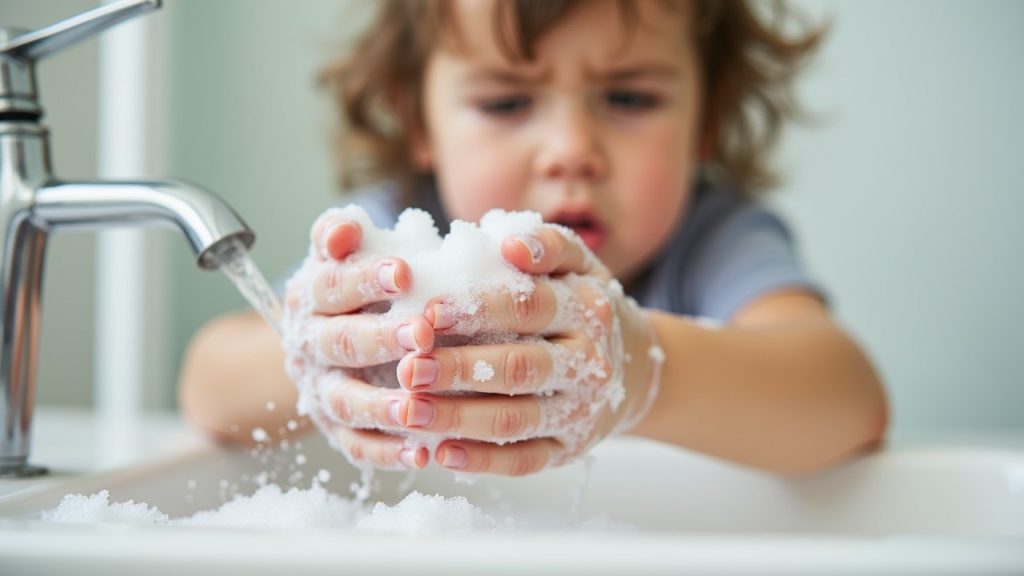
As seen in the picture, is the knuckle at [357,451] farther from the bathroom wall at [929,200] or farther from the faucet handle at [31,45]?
the bathroom wall at [929,200]

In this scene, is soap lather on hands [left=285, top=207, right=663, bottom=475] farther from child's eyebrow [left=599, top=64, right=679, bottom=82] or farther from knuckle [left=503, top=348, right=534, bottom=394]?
child's eyebrow [left=599, top=64, right=679, bottom=82]

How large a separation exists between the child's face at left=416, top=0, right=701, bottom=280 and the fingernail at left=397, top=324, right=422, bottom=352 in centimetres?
31

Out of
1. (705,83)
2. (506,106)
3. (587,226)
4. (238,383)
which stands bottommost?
(238,383)

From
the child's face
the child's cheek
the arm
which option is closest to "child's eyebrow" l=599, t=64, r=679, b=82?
the child's face

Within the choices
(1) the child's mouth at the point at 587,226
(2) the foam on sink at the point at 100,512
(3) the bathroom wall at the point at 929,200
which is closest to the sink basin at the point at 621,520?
(2) the foam on sink at the point at 100,512

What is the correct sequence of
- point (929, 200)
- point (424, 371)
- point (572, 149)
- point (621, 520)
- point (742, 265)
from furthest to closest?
point (929, 200), point (742, 265), point (572, 149), point (621, 520), point (424, 371)

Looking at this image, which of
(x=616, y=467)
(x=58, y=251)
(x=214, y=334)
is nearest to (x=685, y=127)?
(x=616, y=467)

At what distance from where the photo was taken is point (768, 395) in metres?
0.55

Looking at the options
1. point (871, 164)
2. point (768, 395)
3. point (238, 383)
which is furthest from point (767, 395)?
point (871, 164)

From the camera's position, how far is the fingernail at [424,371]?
12.6 inches

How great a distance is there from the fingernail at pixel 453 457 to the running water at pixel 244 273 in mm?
112

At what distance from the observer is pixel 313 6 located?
130 centimetres

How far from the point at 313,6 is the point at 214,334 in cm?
70

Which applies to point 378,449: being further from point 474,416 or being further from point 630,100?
point 630,100
